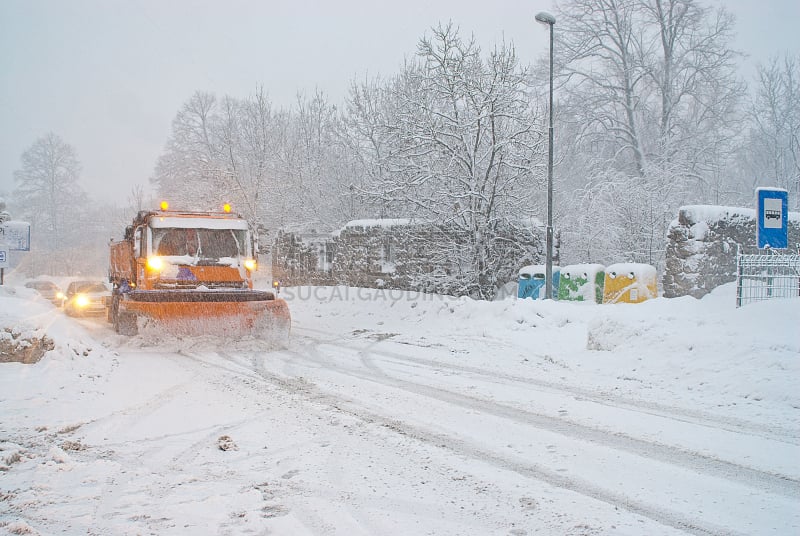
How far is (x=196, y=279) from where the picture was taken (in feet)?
41.2

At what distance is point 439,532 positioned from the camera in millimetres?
3562

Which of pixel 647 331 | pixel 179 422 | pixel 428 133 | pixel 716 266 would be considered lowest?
pixel 179 422

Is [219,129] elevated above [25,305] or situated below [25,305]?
above

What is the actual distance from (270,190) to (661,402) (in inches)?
1188

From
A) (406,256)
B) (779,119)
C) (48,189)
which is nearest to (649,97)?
(779,119)

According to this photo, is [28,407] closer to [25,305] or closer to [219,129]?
[25,305]

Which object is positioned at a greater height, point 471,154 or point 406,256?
point 471,154

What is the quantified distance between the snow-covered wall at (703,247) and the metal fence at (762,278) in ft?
11.3

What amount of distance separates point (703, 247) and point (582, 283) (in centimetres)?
316

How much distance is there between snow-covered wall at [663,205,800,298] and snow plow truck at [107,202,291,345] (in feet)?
33.2

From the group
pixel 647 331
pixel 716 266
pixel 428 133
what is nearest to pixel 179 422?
pixel 647 331

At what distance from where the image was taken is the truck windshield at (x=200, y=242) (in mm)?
12609

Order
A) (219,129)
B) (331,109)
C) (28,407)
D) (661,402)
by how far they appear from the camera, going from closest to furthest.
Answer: (28,407) → (661,402) → (331,109) → (219,129)

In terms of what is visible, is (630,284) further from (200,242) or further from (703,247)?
(200,242)
